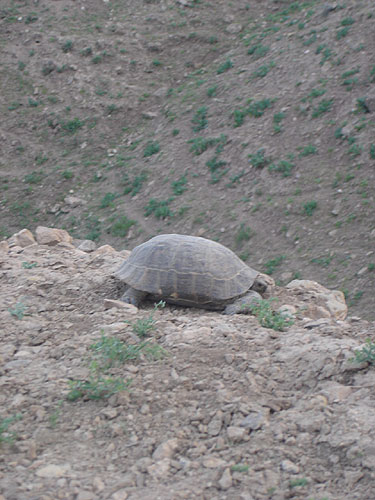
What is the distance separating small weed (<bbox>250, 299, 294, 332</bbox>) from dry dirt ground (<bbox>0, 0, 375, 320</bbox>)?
4846mm

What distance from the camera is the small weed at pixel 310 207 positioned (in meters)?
12.5

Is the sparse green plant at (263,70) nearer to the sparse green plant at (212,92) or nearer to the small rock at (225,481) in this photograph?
the sparse green plant at (212,92)

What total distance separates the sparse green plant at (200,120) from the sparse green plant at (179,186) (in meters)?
2.02

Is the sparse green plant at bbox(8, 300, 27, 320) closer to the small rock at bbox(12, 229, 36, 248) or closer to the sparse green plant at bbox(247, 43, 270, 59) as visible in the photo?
the small rock at bbox(12, 229, 36, 248)

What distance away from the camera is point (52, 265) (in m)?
6.84

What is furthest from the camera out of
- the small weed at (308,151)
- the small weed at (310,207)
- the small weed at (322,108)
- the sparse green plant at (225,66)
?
the sparse green plant at (225,66)

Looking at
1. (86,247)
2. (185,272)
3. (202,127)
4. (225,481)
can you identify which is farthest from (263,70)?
Answer: (225,481)

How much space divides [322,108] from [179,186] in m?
3.96

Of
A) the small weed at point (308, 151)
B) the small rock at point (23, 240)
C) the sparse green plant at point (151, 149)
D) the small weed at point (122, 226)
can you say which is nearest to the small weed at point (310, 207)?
the small weed at point (308, 151)

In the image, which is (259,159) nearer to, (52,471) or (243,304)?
(243,304)

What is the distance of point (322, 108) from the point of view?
14.5 m

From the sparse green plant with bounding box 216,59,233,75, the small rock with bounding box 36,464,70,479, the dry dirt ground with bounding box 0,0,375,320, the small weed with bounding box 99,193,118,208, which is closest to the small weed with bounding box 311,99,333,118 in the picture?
the dry dirt ground with bounding box 0,0,375,320

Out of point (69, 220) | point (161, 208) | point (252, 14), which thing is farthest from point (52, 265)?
point (252, 14)

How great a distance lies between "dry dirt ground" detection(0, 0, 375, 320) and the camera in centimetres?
1252
